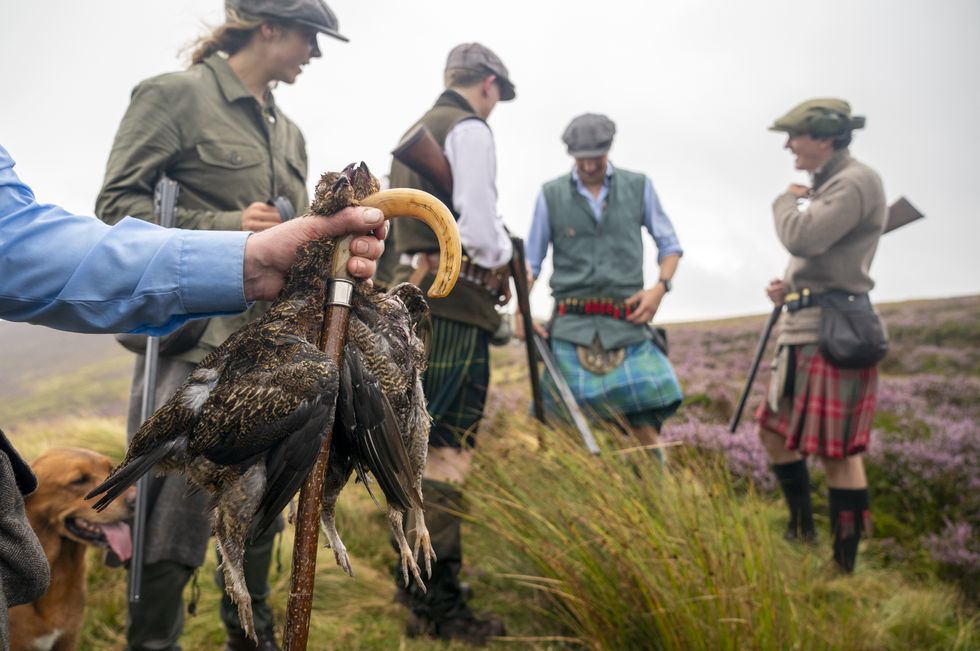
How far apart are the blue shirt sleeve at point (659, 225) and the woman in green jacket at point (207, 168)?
2.65 metres

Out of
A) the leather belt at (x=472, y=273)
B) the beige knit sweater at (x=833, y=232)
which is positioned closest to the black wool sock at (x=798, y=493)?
the beige knit sweater at (x=833, y=232)

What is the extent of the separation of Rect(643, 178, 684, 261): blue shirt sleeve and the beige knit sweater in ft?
2.39

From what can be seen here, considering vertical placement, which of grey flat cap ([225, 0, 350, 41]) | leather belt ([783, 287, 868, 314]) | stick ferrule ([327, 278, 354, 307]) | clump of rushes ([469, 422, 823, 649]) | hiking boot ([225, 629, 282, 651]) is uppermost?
grey flat cap ([225, 0, 350, 41])

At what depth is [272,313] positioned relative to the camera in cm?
134

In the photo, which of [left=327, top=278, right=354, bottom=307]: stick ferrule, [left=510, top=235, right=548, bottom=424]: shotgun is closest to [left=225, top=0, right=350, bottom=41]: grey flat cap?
[left=510, top=235, right=548, bottom=424]: shotgun

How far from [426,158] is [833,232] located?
2.86 m

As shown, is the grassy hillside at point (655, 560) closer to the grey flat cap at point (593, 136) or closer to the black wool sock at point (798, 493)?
the black wool sock at point (798, 493)

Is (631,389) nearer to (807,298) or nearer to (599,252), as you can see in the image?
(599,252)

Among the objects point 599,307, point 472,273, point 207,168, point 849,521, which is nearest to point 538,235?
point 599,307

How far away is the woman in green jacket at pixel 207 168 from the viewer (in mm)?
2436

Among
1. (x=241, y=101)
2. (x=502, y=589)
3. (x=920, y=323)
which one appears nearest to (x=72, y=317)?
(x=241, y=101)

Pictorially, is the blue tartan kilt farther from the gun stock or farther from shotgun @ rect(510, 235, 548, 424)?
the gun stock

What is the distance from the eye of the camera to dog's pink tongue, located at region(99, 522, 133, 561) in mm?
2559

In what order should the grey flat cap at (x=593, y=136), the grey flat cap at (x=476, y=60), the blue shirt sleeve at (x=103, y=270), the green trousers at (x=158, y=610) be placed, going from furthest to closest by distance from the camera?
the grey flat cap at (x=593, y=136)
the grey flat cap at (x=476, y=60)
the green trousers at (x=158, y=610)
the blue shirt sleeve at (x=103, y=270)
